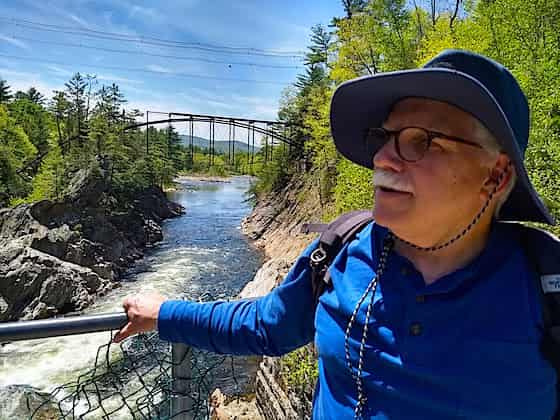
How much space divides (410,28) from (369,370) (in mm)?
13442

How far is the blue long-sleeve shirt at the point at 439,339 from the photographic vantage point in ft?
2.56

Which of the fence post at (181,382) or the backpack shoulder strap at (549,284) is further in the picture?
the fence post at (181,382)

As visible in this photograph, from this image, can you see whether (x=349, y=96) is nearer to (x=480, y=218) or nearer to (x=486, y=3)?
(x=480, y=218)

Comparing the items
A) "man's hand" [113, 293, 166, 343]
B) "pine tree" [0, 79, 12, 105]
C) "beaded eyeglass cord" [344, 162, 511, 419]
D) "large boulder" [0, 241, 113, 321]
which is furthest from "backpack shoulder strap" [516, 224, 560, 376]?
"pine tree" [0, 79, 12, 105]

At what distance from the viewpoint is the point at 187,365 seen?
1.37 meters

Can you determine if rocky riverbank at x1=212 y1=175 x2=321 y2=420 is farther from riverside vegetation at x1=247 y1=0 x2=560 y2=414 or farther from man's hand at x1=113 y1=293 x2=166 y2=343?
man's hand at x1=113 y1=293 x2=166 y2=343

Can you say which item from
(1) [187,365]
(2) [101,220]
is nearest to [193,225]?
(2) [101,220]

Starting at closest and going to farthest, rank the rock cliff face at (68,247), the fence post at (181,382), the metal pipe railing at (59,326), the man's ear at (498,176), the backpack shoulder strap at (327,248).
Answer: the man's ear at (498,176), the backpack shoulder strap at (327,248), the metal pipe railing at (59,326), the fence post at (181,382), the rock cliff face at (68,247)

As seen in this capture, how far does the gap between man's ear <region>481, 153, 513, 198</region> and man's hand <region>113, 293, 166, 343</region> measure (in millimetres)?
836

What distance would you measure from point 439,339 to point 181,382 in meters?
0.85

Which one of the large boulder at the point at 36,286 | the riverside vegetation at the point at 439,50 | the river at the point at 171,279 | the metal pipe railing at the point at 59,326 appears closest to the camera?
the metal pipe railing at the point at 59,326

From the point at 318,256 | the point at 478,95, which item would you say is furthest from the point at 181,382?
the point at 478,95

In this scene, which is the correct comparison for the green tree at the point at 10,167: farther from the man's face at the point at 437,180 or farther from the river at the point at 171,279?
the man's face at the point at 437,180

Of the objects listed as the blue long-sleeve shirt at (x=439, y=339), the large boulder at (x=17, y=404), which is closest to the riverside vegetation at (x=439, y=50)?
the blue long-sleeve shirt at (x=439, y=339)
